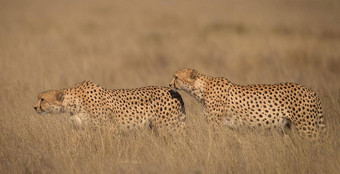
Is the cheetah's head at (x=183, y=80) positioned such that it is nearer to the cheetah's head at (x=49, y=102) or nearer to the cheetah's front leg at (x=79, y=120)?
the cheetah's front leg at (x=79, y=120)

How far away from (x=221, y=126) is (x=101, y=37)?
1084 centimetres

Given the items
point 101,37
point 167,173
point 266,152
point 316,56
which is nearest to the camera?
point 167,173

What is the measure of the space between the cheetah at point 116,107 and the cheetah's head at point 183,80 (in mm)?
176

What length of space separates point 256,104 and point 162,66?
731 centimetres

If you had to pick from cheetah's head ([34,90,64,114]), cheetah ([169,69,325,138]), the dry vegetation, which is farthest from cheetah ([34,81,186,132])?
cheetah ([169,69,325,138])

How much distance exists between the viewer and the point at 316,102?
5.43 m

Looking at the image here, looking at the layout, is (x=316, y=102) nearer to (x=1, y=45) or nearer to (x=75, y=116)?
(x=75, y=116)

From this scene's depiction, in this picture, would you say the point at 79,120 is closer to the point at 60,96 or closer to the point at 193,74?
the point at 60,96

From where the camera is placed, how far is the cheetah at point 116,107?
18.2 ft

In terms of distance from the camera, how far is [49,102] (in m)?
5.50

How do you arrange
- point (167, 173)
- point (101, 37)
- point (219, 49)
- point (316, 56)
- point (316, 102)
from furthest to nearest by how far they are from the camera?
1. point (101, 37)
2. point (219, 49)
3. point (316, 56)
4. point (316, 102)
5. point (167, 173)

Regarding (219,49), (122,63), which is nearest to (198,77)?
(122,63)

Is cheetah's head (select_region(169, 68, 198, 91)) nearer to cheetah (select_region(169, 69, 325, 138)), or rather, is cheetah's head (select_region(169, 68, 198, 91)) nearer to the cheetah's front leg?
cheetah (select_region(169, 69, 325, 138))

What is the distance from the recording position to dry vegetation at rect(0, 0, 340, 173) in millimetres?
4809
